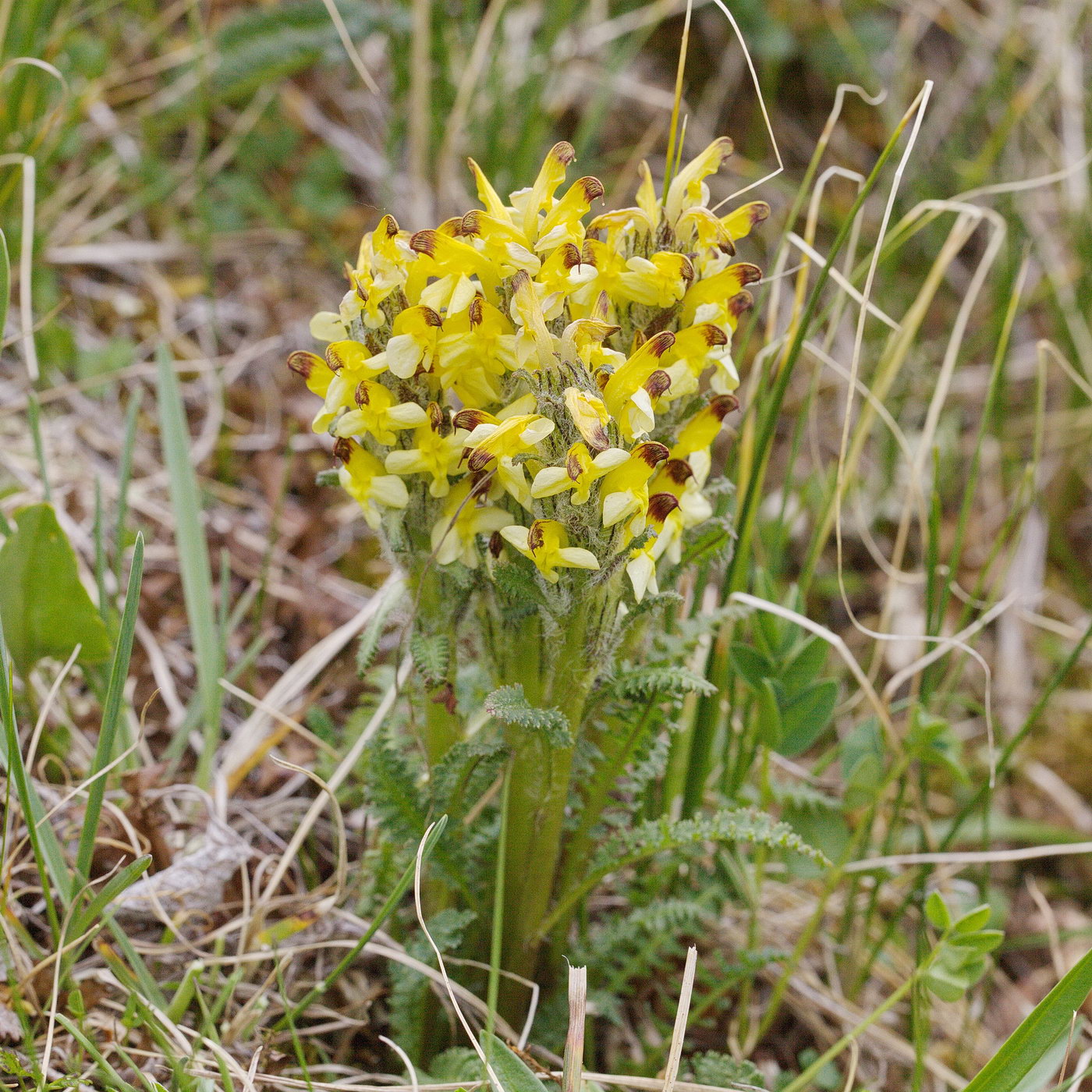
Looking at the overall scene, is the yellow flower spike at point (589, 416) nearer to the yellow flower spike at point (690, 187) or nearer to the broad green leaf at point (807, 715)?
the yellow flower spike at point (690, 187)

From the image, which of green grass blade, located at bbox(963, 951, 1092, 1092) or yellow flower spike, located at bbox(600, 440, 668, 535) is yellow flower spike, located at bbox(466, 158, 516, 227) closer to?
yellow flower spike, located at bbox(600, 440, 668, 535)

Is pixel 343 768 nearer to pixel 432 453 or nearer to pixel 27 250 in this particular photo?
pixel 432 453

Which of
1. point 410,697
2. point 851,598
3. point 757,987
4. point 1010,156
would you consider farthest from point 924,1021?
point 1010,156

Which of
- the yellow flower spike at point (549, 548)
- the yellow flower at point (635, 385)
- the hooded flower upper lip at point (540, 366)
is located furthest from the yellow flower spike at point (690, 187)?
the yellow flower spike at point (549, 548)

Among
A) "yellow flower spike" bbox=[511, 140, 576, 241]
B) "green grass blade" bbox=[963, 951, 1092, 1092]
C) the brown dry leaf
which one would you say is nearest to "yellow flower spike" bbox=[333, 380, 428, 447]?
"yellow flower spike" bbox=[511, 140, 576, 241]

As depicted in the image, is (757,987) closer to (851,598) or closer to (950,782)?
(950,782)

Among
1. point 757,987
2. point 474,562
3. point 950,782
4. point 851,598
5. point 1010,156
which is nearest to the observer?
point 474,562
